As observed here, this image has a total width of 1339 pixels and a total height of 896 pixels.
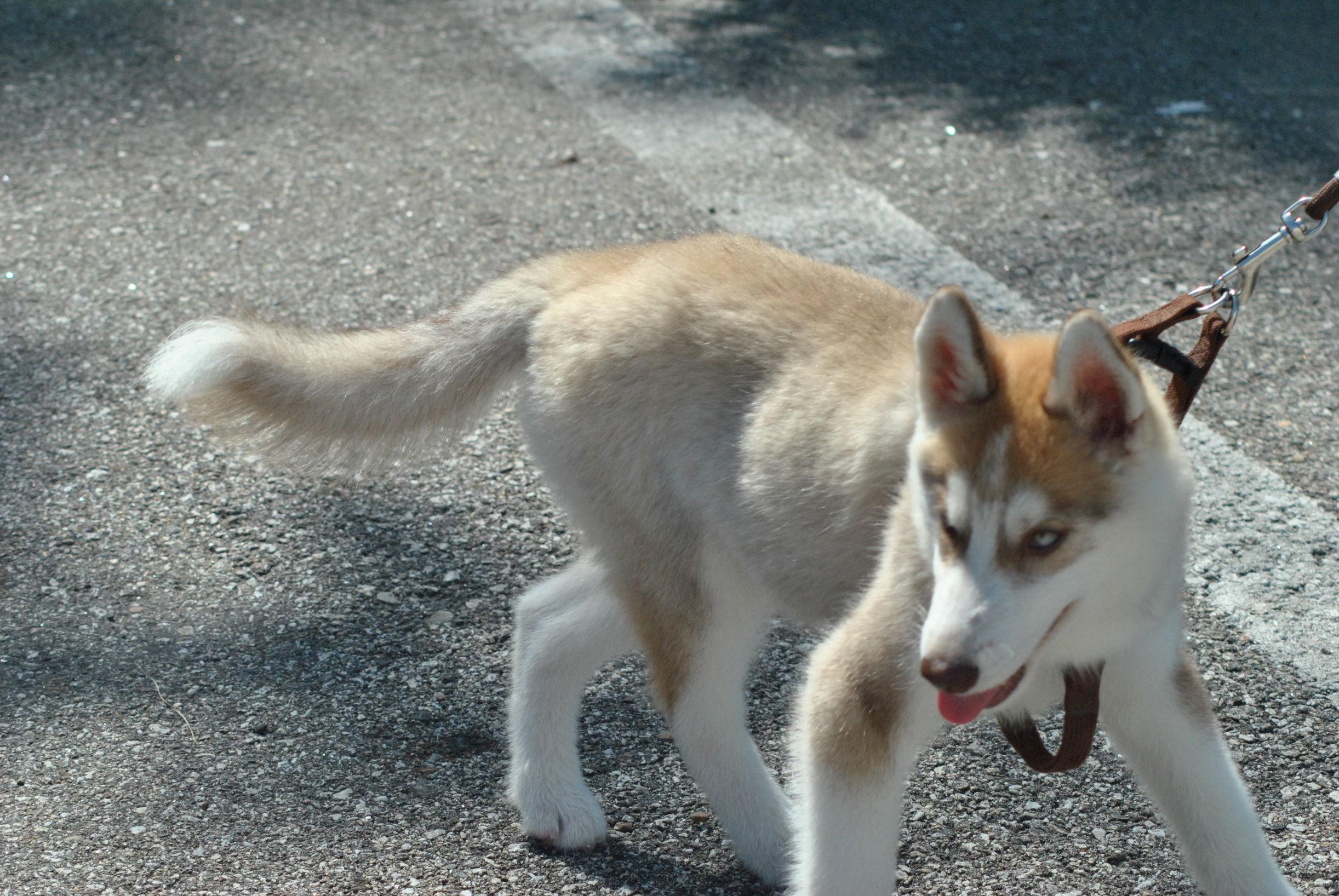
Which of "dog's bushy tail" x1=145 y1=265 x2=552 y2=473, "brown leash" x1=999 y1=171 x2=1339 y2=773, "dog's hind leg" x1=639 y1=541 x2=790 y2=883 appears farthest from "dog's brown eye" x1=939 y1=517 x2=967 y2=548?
"dog's bushy tail" x1=145 y1=265 x2=552 y2=473

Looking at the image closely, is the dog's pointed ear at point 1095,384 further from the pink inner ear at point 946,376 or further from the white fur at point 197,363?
the white fur at point 197,363

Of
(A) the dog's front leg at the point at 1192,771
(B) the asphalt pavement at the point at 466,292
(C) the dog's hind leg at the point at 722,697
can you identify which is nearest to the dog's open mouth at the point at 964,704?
(A) the dog's front leg at the point at 1192,771

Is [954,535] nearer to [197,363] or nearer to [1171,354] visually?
[1171,354]

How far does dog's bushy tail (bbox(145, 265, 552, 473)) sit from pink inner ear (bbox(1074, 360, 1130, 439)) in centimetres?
135

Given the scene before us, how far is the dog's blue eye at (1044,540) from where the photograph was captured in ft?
6.62

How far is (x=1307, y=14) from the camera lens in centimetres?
796

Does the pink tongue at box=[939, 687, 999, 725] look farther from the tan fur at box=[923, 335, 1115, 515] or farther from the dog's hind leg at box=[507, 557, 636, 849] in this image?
the dog's hind leg at box=[507, 557, 636, 849]

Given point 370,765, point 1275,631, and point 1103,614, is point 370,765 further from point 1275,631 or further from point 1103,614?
point 1275,631

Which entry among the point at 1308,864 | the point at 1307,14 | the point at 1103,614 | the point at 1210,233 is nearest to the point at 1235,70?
the point at 1307,14

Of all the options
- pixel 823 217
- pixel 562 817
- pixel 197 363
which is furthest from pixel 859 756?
pixel 823 217

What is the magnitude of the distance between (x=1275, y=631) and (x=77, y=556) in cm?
336

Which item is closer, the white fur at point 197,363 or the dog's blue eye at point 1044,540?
the dog's blue eye at point 1044,540

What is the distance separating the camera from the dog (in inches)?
81.4

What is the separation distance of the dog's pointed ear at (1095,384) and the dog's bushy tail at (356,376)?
133cm
